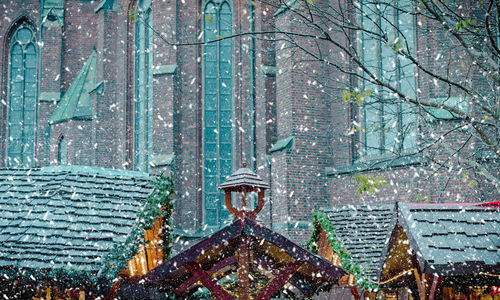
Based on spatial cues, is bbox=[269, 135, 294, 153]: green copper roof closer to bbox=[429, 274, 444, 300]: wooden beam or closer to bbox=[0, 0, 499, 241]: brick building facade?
bbox=[0, 0, 499, 241]: brick building facade

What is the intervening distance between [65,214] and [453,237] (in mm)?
5538

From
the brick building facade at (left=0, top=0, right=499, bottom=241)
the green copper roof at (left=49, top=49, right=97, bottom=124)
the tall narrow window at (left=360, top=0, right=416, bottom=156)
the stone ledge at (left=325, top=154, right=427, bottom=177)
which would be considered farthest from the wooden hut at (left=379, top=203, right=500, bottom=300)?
the green copper roof at (left=49, top=49, right=97, bottom=124)

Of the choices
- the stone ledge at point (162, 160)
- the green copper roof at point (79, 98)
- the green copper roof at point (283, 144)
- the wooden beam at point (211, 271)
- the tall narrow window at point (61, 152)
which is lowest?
the wooden beam at point (211, 271)

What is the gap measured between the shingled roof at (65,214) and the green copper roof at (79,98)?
10.0 metres

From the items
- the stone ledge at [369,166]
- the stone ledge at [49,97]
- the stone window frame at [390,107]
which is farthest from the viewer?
the stone ledge at [49,97]

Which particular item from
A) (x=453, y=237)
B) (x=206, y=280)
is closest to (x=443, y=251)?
(x=453, y=237)

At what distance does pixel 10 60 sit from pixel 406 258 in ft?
67.2

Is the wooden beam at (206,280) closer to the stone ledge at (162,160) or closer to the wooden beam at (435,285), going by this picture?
the wooden beam at (435,285)

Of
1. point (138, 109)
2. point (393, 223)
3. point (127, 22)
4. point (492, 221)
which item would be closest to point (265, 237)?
point (393, 223)

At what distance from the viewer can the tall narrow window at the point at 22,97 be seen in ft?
73.5

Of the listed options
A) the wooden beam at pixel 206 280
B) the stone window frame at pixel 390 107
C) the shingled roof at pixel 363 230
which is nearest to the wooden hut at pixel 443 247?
the wooden beam at pixel 206 280

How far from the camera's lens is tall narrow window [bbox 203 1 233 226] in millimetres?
17172

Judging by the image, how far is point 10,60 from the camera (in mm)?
23047

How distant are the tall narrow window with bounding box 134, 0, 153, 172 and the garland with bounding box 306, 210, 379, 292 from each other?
7953mm
